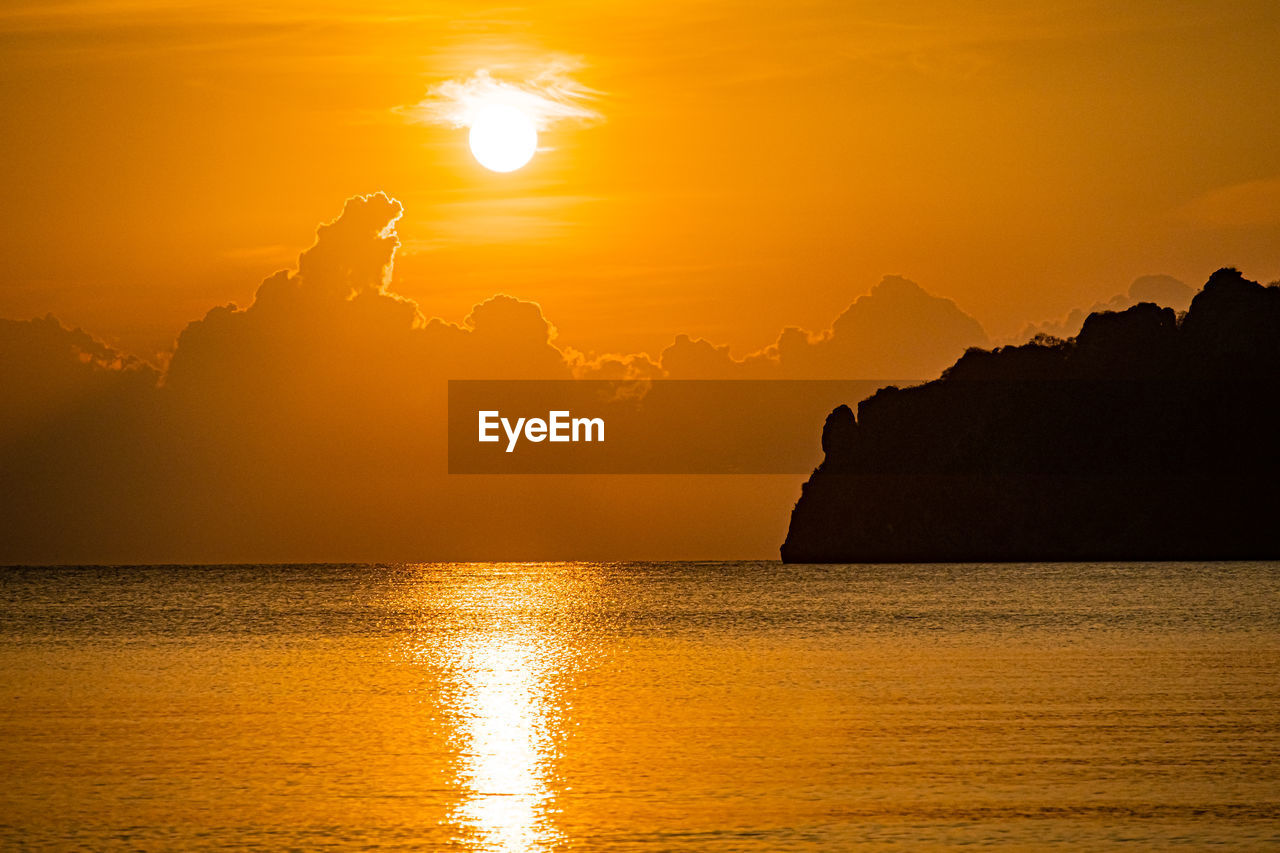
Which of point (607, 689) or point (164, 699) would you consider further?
point (607, 689)

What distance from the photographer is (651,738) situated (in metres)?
36.6

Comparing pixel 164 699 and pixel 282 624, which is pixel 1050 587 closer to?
pixel 282 624

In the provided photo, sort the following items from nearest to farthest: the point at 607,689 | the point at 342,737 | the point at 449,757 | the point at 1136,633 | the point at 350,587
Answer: the point at 449,757 → the point at 342,737 → the point at 607,689 → the point at 1136,633 → the point at 350,587

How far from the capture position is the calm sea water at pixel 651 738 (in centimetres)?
2498

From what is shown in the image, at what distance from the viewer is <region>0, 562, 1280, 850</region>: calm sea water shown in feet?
82.0

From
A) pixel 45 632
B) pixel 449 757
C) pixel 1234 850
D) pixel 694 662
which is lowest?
pixel 1234 850

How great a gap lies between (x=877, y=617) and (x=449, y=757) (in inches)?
2656

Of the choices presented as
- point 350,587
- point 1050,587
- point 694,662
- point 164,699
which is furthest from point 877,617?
point 350,587

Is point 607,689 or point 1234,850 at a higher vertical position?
point 607,689

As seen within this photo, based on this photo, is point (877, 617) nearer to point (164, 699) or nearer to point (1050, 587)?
point (1050, 587)

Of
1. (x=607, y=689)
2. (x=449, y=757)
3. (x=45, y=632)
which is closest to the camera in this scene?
(x=449, y=757)

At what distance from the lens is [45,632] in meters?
87.2

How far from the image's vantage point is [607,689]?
50.0 m

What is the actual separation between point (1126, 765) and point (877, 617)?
67274 millimetres
